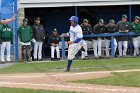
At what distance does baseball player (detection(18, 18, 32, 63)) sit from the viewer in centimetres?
1883

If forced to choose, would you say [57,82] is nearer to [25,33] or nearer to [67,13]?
[25,33]

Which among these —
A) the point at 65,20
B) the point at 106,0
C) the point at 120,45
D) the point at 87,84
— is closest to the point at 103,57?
the point at 120,45

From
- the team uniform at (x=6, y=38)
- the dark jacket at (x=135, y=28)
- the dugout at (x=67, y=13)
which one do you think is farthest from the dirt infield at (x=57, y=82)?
the dugout at (x=67, y=13)

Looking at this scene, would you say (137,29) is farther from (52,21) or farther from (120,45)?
(52,21)

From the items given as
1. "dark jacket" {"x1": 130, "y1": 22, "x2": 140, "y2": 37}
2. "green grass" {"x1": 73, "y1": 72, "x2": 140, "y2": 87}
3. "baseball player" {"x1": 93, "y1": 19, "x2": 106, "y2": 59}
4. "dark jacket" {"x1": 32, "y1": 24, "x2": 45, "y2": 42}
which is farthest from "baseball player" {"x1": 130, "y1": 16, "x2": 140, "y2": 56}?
"green grass" {"x1": 73, "y1": 72, "x2": 140, "y2": 87}

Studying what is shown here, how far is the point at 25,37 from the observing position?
18.9 metres

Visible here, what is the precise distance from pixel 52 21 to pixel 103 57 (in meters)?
5.32

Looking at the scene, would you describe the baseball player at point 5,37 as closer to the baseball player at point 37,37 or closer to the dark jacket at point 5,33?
the dark jacket at point 5,33

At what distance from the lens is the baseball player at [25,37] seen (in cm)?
1883

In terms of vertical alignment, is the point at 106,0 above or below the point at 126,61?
above

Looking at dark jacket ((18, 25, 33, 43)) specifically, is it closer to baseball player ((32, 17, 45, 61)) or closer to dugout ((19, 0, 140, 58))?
baseball player ((32, 17, 45, 61))

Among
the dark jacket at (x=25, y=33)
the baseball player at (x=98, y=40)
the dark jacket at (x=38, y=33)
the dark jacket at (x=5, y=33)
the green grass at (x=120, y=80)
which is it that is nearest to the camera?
the green grass at (x=120, y=80)

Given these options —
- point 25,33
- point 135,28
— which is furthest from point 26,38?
point 135,28

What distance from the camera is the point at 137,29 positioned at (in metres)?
19.6
